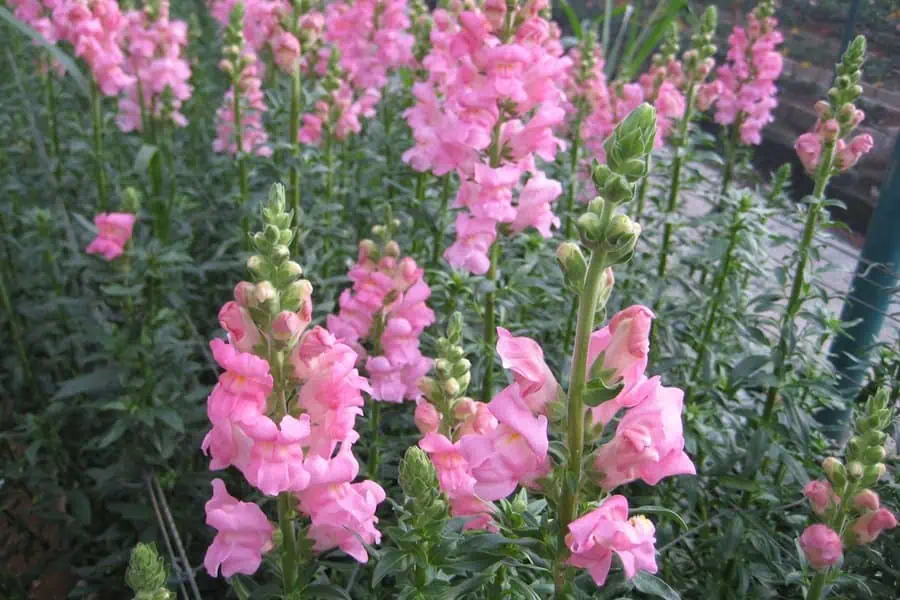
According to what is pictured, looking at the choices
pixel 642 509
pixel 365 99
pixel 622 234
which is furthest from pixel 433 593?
pixel 365 99

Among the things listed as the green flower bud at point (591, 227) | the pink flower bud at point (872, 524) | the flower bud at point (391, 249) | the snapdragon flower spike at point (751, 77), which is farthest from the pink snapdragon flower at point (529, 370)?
the snapdragon flower spike at point (751, 77)

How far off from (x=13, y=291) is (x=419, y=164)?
2332 millimetres

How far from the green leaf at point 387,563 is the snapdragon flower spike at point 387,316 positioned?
1.08 metres

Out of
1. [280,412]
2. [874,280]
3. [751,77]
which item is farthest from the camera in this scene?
[751,77]

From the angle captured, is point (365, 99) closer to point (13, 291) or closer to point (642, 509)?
point (13, 291)

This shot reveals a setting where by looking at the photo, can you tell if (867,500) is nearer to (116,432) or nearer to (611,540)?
(611,540)

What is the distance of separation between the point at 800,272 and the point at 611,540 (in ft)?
6.41

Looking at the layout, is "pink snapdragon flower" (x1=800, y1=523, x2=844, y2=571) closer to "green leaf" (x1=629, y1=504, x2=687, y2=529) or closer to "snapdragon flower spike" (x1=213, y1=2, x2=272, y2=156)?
"green leaf" (x1=629, y1=504, x2=687, y2=529)

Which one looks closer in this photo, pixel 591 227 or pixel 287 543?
pixel 591 227

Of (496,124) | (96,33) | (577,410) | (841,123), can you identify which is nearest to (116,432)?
(496,124)

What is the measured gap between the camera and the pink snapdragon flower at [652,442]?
5.11 feet

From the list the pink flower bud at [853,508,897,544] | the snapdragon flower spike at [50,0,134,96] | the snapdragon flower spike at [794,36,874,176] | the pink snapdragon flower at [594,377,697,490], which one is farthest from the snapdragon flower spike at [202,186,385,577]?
the snapdragon flower spike at [50,0,134,96]

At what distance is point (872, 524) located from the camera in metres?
2.20

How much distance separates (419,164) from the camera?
11.7 feet
